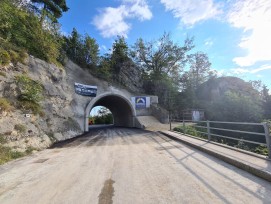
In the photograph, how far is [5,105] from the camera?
9.23 metres

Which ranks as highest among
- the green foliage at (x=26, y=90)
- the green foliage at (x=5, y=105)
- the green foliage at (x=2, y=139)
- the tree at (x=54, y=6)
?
the tree at (x=54, y=6)

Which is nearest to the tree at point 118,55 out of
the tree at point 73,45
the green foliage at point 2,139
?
the tree at point 73,45

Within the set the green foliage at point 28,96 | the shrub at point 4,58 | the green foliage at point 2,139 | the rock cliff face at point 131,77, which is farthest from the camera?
the rock cliff face at point 131,77

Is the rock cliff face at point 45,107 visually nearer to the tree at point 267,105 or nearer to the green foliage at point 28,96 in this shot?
the green foliage at point 28,96

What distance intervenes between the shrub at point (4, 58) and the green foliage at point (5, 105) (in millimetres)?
2568

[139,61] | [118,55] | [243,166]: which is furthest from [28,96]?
[139,61]

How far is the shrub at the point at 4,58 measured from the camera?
11.0m

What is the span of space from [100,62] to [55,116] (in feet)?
45.3

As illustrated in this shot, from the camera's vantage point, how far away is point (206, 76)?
43688 millimetres

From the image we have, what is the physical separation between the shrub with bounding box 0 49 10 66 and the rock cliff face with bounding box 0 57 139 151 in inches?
11.7

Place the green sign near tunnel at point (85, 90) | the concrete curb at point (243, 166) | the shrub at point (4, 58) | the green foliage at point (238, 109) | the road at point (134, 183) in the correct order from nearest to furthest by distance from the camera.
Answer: the road at point (134, 183) < the concrete curb at point (243, 166) < the shrub at point (4, 58) < the green sign near tunnel at point (85, 90) < the green foliage at point (238, 109)

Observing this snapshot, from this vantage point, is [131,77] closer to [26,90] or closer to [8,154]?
[26,90]

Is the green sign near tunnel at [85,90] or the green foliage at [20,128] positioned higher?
the green sign near tunnel at [85,90]

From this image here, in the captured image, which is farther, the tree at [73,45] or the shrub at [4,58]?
the tree at [73,45]
